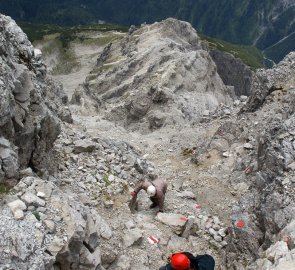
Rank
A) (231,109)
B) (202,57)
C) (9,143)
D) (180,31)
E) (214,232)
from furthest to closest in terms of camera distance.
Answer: (180,31) → (202,57) → (231,109) → (214,232) → (9,143)

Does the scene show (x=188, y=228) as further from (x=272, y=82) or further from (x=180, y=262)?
(x=272, y=82)

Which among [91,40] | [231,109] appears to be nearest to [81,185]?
[231,109]

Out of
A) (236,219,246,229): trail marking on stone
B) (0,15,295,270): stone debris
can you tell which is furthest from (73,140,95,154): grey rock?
(236,219,246,229): trail marking on stone

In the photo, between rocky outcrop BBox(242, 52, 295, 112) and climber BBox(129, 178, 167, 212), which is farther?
rocky outcrop BBox(242, 52, 295, 112)

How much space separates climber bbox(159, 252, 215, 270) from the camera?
12.7 metres

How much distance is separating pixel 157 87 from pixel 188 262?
138 feet

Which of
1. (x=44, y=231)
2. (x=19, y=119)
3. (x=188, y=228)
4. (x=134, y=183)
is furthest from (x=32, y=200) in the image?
(x=134, y=183)

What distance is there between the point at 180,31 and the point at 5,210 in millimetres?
86203

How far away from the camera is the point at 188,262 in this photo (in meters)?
12.8

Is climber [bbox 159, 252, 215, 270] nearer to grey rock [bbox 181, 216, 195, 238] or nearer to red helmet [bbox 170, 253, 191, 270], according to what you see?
red helmet [bbox 170, 253, 191, 270]

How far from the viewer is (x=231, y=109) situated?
145 ft

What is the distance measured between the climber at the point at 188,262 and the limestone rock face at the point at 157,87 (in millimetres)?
34995

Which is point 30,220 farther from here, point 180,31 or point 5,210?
point 180,31

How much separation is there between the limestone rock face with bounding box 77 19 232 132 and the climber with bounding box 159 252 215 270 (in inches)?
1378
